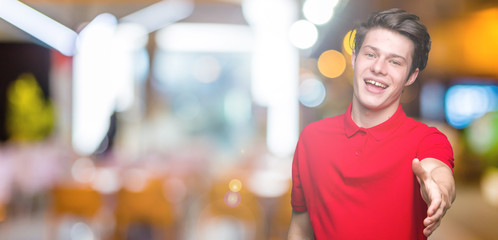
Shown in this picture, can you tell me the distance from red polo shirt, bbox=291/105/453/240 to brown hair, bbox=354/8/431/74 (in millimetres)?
111

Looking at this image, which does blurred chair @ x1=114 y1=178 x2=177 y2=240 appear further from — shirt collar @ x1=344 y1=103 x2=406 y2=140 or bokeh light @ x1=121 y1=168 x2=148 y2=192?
shirt collar @ x1=344 y1=103 x2=406 y2=140

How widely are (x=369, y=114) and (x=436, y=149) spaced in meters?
0.15

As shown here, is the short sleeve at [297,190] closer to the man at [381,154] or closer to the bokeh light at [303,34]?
Result: the man at [381,154]

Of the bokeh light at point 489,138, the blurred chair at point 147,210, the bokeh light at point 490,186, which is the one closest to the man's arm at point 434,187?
the blurred chair at point 147,210

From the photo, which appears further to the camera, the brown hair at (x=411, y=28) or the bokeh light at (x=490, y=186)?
the bokeh light at (x=490, y=186)

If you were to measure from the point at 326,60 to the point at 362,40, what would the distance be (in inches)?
8.0

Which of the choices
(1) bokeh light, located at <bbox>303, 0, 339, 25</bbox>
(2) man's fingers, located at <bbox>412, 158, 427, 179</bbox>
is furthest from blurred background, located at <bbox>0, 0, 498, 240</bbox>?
(2) man's fingers, located at <bbox>412, 158, 427, 179</bbox>

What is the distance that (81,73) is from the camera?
1.90 meters

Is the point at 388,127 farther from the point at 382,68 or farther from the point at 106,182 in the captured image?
the point at 106,182

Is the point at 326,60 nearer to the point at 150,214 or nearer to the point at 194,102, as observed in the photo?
the point at 150,214

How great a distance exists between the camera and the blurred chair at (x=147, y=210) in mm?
4617

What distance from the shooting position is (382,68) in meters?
0.92

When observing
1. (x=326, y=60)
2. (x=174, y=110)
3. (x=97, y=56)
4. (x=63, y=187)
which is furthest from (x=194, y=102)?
(x=326, y=60)

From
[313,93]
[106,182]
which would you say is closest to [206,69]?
[106,182]
